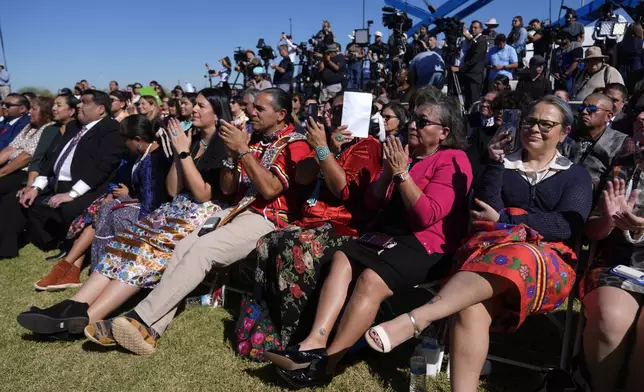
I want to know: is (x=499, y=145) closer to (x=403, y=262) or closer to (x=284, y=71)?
(x=403, y=262)

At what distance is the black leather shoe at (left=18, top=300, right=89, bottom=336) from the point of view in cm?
314

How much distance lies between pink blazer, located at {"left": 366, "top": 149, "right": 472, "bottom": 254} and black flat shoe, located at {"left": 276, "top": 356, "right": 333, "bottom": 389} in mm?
810

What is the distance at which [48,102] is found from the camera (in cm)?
639

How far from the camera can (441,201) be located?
2754 millimetres

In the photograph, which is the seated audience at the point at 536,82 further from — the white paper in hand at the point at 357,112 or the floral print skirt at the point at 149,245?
the floral print skirt at the point at 149,245

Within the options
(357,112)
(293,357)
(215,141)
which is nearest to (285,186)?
(357,112)

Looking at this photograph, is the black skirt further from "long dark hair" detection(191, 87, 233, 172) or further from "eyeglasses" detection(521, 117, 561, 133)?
"long dark hair" detection(191, 87, 233, 172)

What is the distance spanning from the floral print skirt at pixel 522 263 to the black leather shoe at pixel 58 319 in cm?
231

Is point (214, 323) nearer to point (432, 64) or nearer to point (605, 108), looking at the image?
point (605, 108)

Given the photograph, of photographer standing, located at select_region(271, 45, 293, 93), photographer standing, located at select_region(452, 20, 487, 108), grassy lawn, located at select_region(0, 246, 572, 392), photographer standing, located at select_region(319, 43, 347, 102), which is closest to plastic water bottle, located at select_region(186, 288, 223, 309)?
grassy lawn, located at select_region(0, 246, 572, 392)

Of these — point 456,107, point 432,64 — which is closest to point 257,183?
point 456,107

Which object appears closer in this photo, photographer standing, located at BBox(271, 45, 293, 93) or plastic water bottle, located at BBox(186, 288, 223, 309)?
plastic water bottle, located at BBox(186, 288, 223, 309)

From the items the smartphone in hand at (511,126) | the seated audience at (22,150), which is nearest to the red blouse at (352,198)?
the smartphone in hand at (511,126)

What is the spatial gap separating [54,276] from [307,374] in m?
2.76
